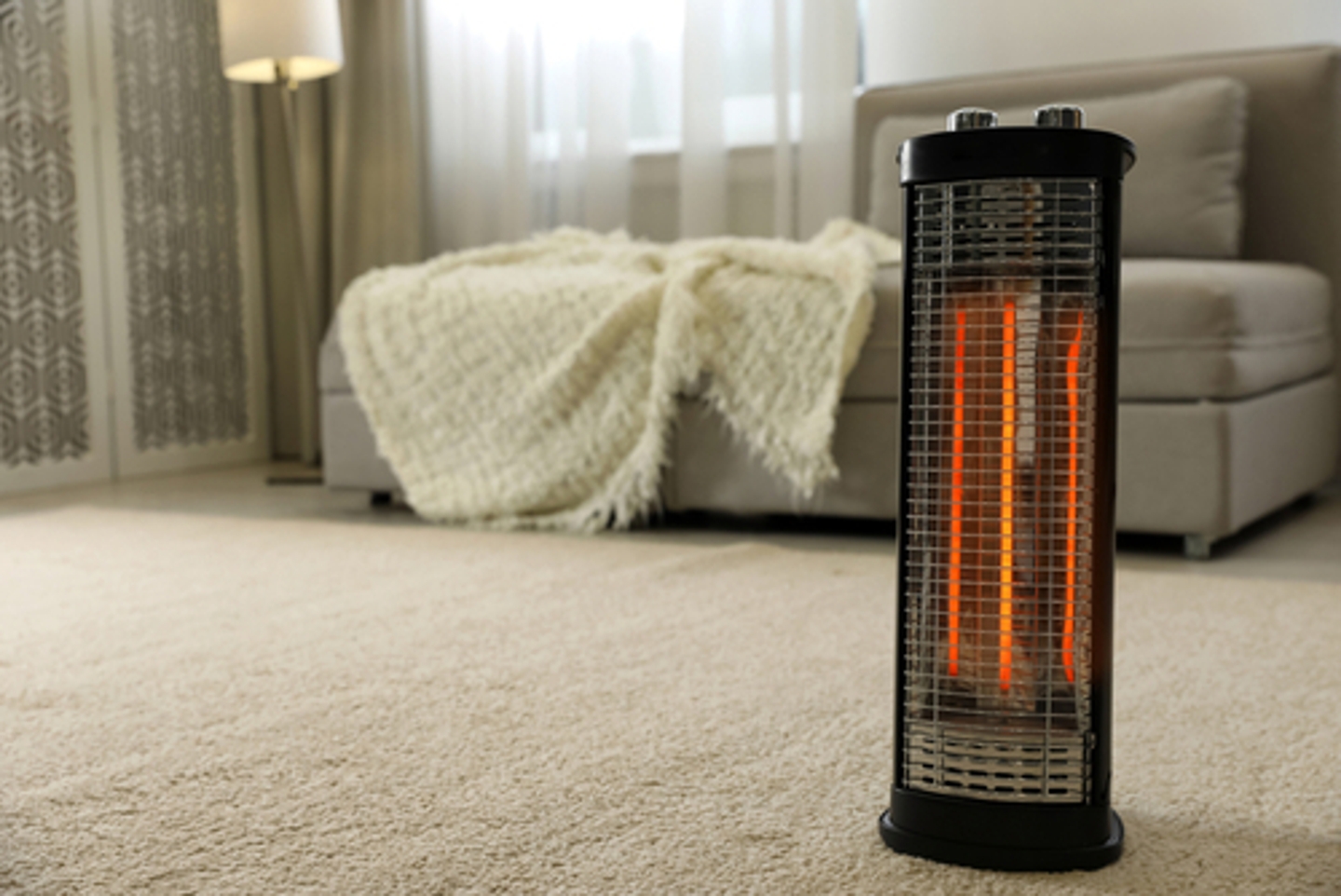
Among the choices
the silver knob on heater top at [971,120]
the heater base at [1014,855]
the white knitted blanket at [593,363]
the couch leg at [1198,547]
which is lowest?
the couch leg at [1198,547]

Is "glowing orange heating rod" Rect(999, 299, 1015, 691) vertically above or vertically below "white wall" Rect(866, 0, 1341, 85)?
below

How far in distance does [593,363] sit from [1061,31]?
1.58m

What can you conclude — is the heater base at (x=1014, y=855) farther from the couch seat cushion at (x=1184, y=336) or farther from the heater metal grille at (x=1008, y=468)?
the couch seat cushion at (x=1184, y=336)

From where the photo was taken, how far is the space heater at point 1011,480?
31.1 inches

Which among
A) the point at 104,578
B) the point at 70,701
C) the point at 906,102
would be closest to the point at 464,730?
the point at 70,701

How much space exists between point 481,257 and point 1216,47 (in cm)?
173

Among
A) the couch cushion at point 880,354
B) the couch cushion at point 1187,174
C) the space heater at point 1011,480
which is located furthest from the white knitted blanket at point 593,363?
the space heater at point 1011,480

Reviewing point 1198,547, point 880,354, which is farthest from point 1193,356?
point 880,354

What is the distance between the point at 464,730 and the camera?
112cm

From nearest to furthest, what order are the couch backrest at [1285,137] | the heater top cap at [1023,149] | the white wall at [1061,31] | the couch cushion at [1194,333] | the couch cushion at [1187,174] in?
1. the heater top cap at [1023,149]
2. the couch cushion at [1194,333]
3. the couch cushion at [1187,174]
4. the couch backrest at [1285,137]
5. the white wall at [1061,31]

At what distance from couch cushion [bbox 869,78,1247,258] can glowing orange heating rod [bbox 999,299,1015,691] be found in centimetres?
190

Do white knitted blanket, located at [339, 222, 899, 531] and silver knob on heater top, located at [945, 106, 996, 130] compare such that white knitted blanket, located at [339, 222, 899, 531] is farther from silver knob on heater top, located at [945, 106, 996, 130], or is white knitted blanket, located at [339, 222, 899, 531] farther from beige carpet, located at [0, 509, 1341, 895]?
silver knob on heater top, located at [945, 106, 996, 130]

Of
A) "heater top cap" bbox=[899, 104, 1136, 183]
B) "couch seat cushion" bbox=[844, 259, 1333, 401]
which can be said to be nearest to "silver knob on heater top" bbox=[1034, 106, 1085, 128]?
"heater top cap" bbox=[899, 104, 1136, 183]

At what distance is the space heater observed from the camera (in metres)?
0.79
